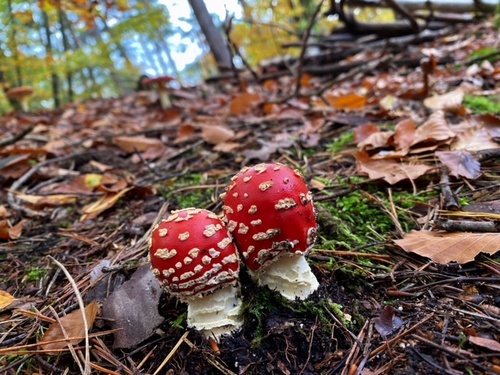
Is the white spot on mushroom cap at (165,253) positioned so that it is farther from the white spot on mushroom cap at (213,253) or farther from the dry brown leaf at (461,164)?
the dry brown leaf at (461,164)

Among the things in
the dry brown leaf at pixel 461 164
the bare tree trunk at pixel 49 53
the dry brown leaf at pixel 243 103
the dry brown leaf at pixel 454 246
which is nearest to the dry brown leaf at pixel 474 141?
the dry brown leaf at pixel 461 164

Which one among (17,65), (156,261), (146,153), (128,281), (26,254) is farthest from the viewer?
(17,65)

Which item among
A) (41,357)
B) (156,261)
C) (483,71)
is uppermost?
(156,261)

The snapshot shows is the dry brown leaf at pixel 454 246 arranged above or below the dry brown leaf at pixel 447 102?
below

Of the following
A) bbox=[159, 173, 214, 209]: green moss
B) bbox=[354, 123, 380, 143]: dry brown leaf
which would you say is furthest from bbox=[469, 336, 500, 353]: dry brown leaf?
bbox=[354, 123, 380, 143]: dry brown leaf

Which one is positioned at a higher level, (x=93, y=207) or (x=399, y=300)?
(x=93, y=207)

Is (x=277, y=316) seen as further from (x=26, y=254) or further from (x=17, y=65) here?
(x=17, y=65)

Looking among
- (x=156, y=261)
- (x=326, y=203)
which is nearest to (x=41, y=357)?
(x=156, y=261)
